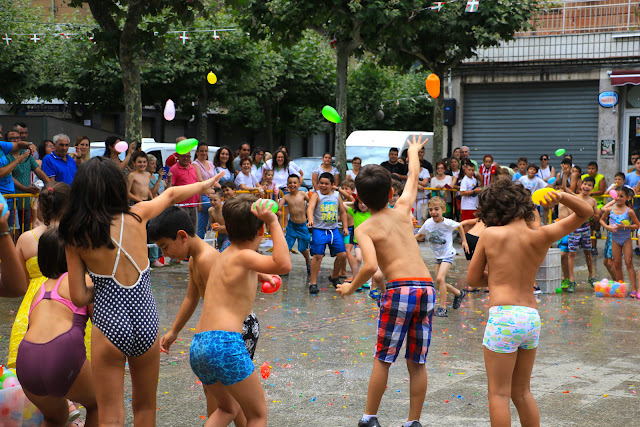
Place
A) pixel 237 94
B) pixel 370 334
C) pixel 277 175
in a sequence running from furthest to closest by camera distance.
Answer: pixel 237 94 → pixel 277 175 → pixel 370 334

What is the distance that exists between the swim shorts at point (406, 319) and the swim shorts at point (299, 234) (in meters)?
6.12

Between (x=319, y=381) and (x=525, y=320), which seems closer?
(x=525, y=320)

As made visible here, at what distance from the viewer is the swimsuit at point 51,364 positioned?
152 inches

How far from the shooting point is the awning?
2016 cm

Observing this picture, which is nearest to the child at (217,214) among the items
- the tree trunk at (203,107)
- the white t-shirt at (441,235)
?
the white t-shirt at (441,235)

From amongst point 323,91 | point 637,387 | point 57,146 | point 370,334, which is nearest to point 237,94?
point 323,91

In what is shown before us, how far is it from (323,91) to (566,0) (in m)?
11.4

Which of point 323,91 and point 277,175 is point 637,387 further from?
point 323,91

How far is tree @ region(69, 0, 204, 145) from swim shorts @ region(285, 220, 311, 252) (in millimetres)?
2954

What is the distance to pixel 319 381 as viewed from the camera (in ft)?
19.2

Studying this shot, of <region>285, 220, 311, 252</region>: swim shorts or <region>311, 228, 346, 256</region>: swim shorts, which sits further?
<region>285, 220, 311, 252</region>: swim shorts

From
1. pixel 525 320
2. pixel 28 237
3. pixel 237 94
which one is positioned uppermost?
pixel 237 94

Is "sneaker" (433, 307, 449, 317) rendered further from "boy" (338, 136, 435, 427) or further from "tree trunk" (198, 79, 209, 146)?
"tree trunk" (198, 79, 209, 146)

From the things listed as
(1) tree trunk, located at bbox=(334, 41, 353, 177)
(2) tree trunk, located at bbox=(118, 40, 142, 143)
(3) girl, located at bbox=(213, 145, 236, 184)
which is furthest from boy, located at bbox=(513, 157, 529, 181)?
(2) tree trunk, located at bbox=(118, 40, 142, 143)
